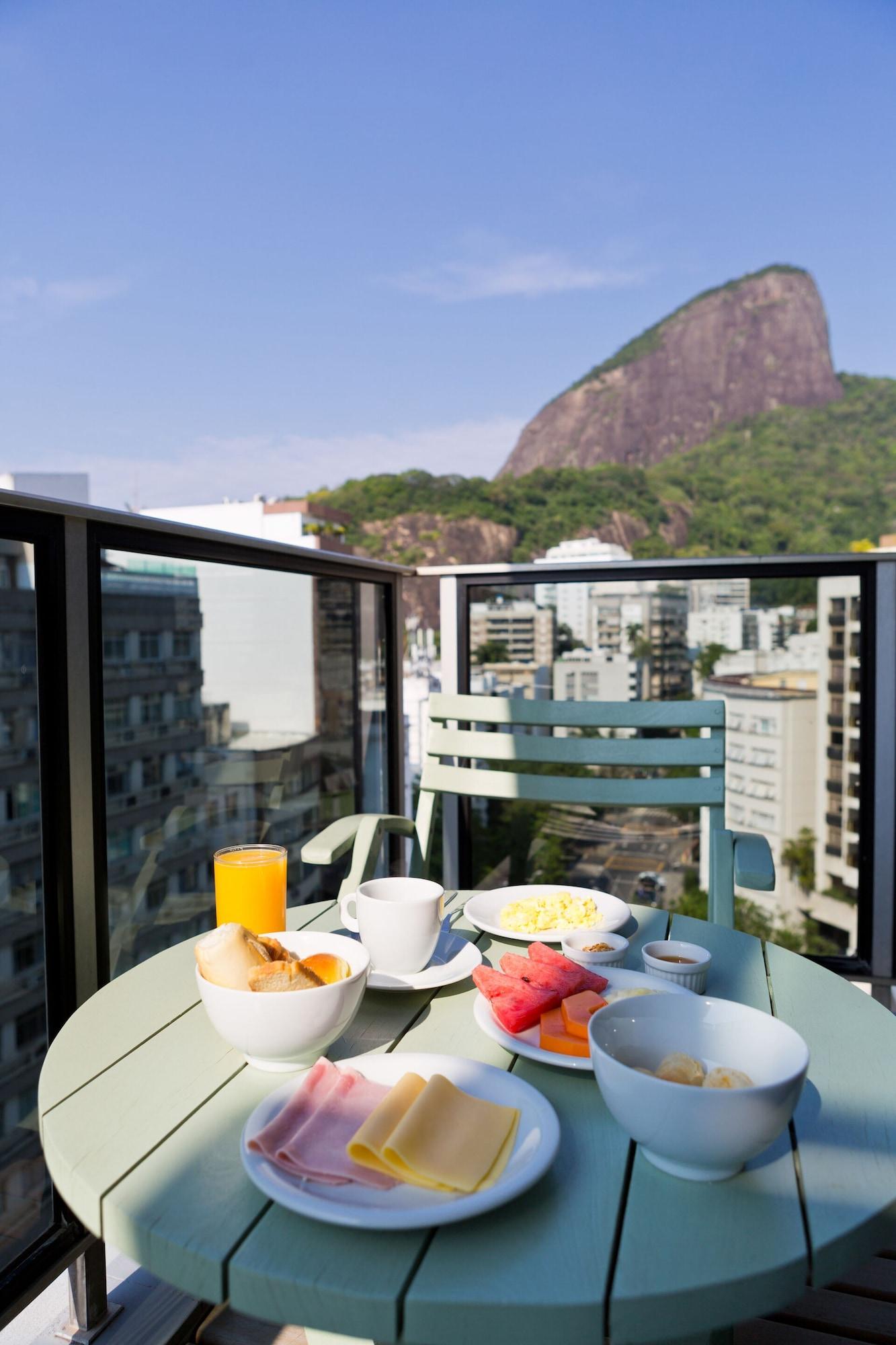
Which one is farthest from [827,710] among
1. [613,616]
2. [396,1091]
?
[396,1091]

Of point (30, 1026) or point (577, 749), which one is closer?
point (30, 1026)

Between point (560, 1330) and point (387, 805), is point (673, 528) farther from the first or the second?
point (560, 1330)

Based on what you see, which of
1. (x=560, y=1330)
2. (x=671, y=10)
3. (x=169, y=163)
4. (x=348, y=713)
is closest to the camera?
(x=560, y=1330)

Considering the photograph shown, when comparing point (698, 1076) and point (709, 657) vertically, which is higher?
point (709, 657)

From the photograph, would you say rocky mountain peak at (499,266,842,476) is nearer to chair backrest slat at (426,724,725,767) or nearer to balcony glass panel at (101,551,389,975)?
balcony glass panel at (101,551,389,975)

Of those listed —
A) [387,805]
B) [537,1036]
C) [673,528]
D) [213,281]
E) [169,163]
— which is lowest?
[387,805]

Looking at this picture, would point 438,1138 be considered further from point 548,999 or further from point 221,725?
point 221,725

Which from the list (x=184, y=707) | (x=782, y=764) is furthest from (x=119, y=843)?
(x=782, y=764)
